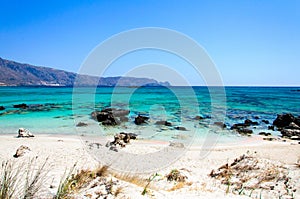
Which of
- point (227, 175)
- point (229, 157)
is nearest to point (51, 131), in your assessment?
point (229, 157)

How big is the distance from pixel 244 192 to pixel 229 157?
5.35 metres

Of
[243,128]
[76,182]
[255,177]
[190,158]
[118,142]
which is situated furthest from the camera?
[243,128]

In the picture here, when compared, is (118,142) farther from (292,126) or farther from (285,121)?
(285,121)

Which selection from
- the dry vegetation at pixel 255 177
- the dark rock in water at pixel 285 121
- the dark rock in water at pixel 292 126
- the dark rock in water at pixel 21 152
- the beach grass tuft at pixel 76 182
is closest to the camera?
the beach grass tuft at pixel 76 182

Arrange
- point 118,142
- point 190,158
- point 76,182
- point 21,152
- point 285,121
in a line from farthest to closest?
point 285,121, point 118,142, point 190,158, point 21,152, point 76,182

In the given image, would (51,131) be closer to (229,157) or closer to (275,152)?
(229,157)

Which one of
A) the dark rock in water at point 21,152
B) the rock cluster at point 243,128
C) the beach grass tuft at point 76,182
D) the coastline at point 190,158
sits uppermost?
the beach grass tuft at point 76,182

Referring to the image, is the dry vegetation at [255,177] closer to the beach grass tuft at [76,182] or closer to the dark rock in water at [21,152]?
the beach grass tuft at [76,182]

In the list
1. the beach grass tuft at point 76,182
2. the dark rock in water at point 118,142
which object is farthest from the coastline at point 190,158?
the beach grass tuft at point 76,182

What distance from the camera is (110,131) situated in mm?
16875

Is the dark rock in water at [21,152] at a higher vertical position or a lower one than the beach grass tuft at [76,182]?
lower

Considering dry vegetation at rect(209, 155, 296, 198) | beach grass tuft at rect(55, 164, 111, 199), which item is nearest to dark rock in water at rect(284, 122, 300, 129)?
dry vegetation at rect(209, 155, 296, 198)

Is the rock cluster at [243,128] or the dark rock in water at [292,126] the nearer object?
the rock cluster at [243,128]

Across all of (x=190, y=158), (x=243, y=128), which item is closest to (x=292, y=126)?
Result: (x=243, y=128)
